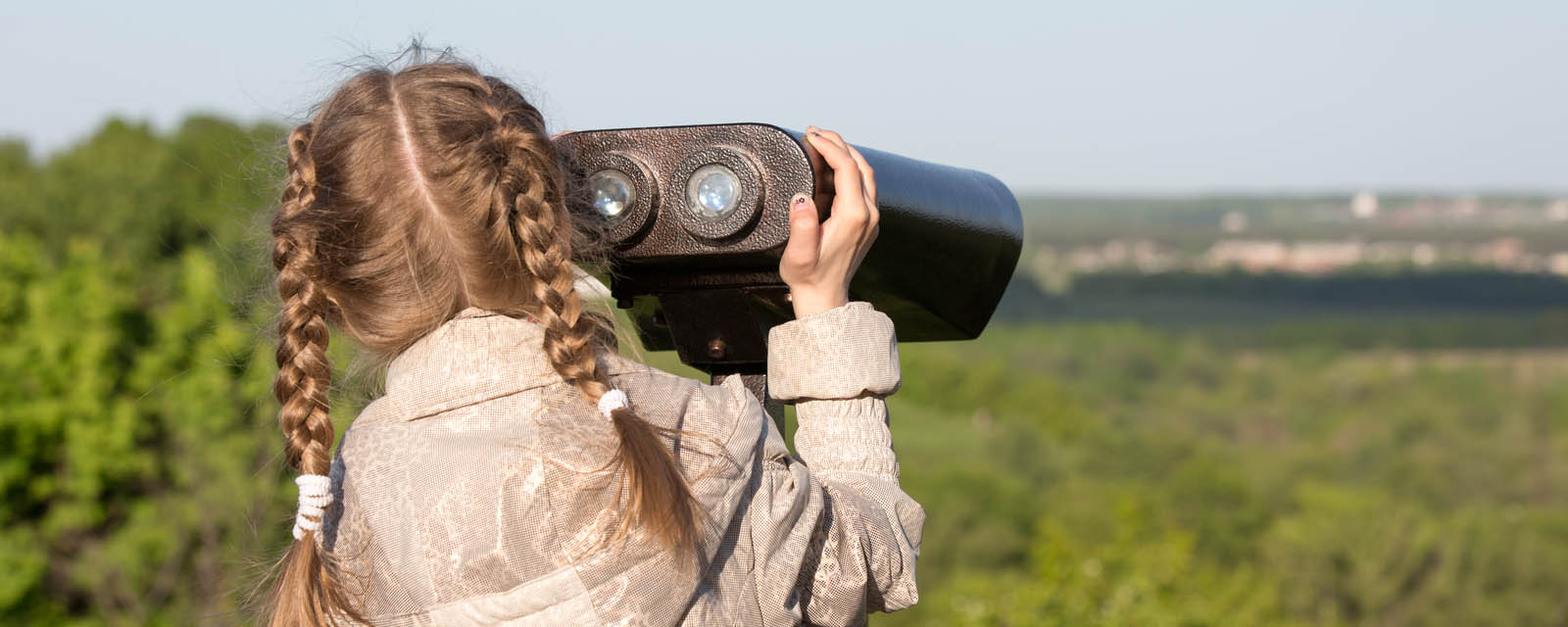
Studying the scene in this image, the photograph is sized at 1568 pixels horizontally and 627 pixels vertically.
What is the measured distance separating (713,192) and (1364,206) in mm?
98161

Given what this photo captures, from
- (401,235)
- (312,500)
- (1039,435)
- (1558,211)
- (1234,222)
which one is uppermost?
(401,235)

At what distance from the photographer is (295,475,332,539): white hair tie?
1156 millimetres

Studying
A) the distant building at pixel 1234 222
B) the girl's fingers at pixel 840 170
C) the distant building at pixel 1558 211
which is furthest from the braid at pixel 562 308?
the distant building at pixel 1234 222

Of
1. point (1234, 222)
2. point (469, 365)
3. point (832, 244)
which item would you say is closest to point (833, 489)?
point (832, 244)

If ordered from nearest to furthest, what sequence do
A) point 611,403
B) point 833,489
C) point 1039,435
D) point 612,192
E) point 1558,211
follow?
point 611,403
point 833,489
point 612,192
point 1039,435
point 1558,211

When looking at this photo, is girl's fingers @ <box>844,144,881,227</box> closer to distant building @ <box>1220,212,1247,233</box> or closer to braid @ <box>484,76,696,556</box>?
braid @ <box>484,76,696,556</box>

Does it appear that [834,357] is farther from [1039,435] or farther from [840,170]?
[1039,435]

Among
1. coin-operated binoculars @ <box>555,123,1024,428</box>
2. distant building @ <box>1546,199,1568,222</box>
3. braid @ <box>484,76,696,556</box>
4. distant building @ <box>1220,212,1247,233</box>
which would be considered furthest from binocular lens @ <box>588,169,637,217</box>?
distant building @ <box>1220,212,1247,233</box>

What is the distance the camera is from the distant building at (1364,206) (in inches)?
3570

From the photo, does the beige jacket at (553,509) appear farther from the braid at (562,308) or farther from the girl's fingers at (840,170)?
the girl's fingers at (840,170)

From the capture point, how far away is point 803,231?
1.31m

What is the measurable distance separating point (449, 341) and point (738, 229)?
0.97 feet

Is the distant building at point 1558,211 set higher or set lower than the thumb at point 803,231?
lower

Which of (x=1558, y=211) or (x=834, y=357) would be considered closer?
(x=834, y=357)
